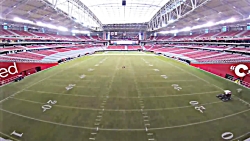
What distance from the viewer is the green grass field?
25.1 ft

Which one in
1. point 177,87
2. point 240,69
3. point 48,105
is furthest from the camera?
point 240,69

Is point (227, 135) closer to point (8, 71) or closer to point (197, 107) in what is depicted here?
point (197, 107)

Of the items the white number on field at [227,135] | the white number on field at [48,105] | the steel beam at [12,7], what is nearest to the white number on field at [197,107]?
the white number on field at [227,135]

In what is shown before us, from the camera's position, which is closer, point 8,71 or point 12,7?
point 8,71

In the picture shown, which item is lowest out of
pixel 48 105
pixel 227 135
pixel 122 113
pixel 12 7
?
pixel 227 135

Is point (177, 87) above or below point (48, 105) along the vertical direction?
above

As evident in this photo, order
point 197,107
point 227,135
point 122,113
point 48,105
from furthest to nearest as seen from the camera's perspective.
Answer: point 48,105, point 197,107, point 122,113, point 227,135

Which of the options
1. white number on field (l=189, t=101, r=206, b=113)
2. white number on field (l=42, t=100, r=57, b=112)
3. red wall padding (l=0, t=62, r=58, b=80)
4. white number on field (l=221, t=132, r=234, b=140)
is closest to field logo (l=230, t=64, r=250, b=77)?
white number on field (l=189, t=101, r=206, b=113)

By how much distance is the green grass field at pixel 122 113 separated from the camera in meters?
7.66

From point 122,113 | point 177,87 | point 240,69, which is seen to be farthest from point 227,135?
point 240,69

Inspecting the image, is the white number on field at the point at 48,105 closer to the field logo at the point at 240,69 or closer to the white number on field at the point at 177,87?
the white number on field at the point at 177,87

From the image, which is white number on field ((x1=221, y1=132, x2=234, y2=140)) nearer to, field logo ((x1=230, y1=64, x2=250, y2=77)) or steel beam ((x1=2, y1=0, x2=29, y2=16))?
field logo ((x1=230, y1=64, x2=250, y2=77))

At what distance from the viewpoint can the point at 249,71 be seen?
17.7 meters

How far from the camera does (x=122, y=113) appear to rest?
995cm
